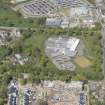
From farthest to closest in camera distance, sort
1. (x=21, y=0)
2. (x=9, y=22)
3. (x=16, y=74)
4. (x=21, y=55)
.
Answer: (x=21, y=0), (x=9, y=22), (x=21, y=55), (x=16, y=74)

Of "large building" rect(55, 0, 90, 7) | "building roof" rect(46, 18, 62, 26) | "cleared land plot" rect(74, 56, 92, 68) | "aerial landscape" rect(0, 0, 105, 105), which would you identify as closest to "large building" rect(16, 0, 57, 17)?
"aerial landscape" rect(0, 0, 105, 105)

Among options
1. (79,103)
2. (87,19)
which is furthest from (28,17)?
(79,103)

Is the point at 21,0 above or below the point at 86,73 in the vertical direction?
above

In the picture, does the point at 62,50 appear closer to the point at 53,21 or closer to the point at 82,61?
the point at 82,61

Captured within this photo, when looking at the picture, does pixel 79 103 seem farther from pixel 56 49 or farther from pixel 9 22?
pixel 9 22

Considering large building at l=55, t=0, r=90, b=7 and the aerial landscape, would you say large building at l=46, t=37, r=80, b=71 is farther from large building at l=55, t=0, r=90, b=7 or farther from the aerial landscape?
large building at l=55, t=0, r=90, b=7

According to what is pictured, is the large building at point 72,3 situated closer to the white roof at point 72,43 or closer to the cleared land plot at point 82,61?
the white roof at point 72,43

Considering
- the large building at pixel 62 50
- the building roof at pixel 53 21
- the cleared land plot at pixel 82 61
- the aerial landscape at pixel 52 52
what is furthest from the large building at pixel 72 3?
the cleared land plot at pixel 82 61
